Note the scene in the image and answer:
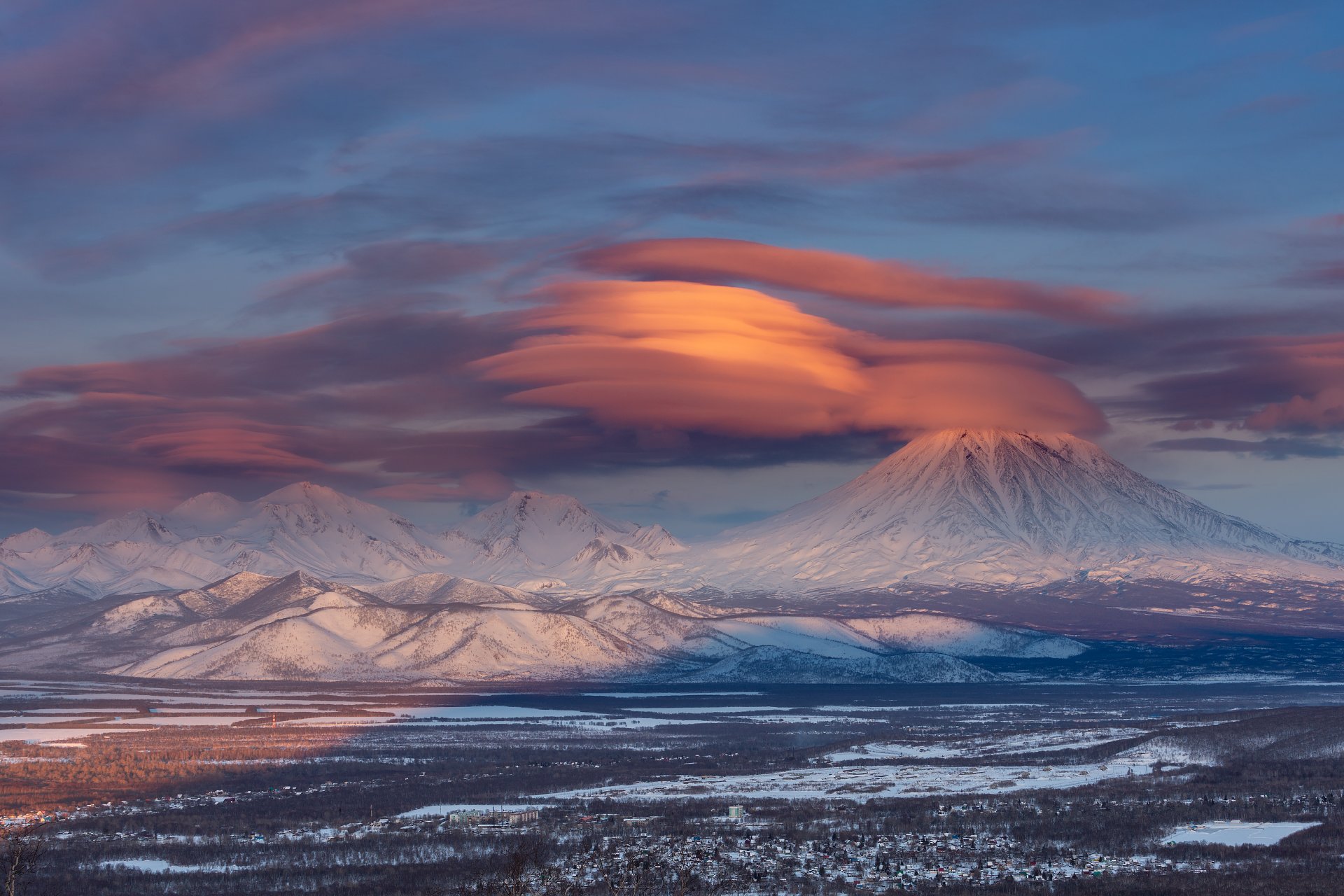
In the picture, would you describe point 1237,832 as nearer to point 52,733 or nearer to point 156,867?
point 156,867

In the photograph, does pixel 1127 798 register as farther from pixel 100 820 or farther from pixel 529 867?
pixel 100 820

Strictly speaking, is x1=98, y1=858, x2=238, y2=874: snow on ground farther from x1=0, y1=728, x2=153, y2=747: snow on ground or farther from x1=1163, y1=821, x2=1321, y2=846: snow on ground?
x1=0, y1=728, x2=153, y2=747: snow on ground

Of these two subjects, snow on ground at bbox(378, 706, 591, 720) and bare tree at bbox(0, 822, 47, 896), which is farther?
snow on ground at bbox(378, 706, 591, 720)

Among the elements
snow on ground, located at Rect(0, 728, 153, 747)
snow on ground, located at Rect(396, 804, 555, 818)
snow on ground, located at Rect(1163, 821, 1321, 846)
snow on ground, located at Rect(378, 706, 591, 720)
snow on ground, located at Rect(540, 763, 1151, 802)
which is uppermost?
snow on ground, located at Rect(0, 728, 153, 747)

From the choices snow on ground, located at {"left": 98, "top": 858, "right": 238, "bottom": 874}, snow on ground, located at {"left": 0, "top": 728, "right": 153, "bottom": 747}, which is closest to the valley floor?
snow on ground, located at {"left": 98, "top": 858, "right": 238, "bottom": 874}

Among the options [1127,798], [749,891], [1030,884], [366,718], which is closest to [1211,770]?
[1127,798]

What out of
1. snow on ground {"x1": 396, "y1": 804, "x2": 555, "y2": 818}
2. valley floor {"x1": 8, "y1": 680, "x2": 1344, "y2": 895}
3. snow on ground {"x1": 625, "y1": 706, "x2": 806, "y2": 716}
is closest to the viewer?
valley floor {"x1": 8, "y1": 680, "x2": 1344, "y2": 895}
